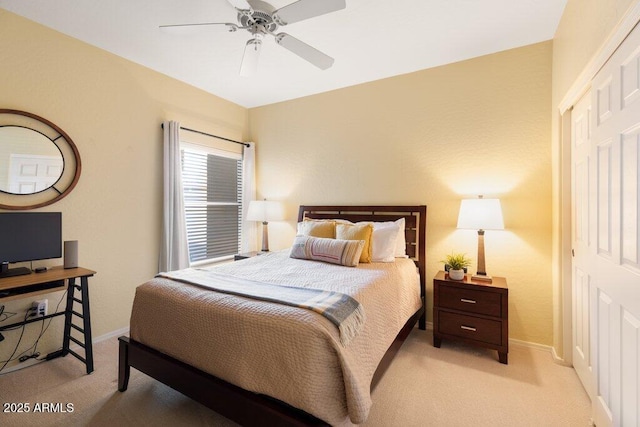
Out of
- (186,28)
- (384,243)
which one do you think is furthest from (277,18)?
(384,243)

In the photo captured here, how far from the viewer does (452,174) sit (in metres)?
2.96

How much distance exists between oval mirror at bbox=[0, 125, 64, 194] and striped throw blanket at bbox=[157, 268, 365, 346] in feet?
4.72

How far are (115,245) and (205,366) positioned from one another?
201 cm

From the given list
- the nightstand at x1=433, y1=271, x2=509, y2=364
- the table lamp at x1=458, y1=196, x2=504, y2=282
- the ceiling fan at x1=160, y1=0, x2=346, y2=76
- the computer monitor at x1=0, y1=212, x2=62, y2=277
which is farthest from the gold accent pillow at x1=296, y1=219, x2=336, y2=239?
the computer monitor at x1=0, y1=212, x2=62, y2=277

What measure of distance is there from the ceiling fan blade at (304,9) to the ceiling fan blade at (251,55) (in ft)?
0.97

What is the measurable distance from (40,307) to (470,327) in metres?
3.68

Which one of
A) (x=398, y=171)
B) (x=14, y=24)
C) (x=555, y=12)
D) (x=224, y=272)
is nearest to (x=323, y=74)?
(x=398, y=171)

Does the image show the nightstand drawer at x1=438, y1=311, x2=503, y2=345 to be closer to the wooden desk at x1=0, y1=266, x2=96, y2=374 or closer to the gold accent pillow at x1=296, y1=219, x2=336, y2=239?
the gold accent pillow at x1=296, y1=219, x2=336, y2=239

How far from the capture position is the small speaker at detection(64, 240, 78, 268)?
2.34 meters

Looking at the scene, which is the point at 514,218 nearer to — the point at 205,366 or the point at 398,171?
the point at 398,171

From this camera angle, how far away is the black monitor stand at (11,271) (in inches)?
81.6

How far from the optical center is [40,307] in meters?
2.39

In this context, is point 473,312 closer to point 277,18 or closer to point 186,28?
point 277,18

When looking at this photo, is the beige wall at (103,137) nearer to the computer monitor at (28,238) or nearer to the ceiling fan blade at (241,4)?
the computer monitor at (28,238)
